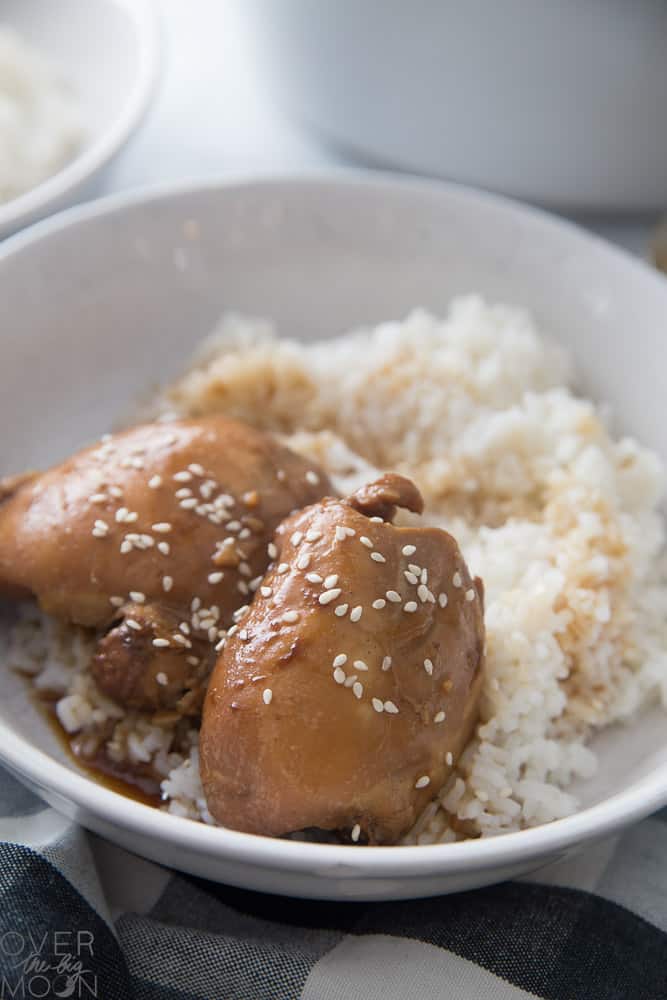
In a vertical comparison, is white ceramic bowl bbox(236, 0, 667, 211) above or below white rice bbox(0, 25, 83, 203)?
above

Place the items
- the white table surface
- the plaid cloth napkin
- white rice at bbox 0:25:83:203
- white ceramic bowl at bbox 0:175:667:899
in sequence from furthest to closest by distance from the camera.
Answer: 1. the white table surface
2. white rice at bbox 0:25:83:203
3. white ceramic bowl at bbox 0:175:667:899
4. the plaid cloth napkin

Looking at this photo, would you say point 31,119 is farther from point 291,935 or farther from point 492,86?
point 291,935

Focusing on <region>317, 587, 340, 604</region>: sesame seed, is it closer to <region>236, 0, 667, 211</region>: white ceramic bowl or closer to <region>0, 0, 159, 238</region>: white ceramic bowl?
<region>0, 0, 159, 238</region>: white ceramic bowl

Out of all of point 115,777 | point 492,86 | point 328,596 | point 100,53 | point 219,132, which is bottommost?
point 115,777

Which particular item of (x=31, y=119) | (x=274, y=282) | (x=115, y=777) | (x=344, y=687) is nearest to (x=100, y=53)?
(x=31, y=119)

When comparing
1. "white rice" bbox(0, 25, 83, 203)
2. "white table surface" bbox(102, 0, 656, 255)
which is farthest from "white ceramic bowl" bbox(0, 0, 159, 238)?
"white table surface" bbox(102, 0, 656, 255)

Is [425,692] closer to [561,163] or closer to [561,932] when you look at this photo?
[561,932]
